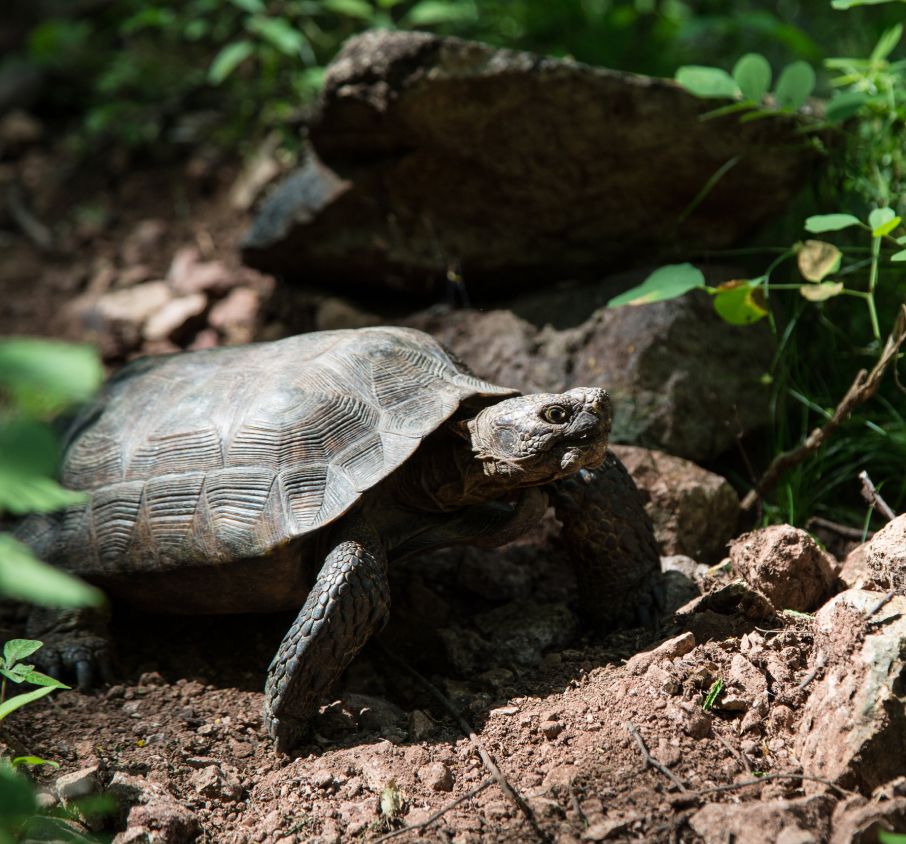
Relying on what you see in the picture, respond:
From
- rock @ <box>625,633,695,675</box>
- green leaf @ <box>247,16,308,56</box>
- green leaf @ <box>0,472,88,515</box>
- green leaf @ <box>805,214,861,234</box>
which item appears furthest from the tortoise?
green leaf @ <box>247,16,308,56</box>

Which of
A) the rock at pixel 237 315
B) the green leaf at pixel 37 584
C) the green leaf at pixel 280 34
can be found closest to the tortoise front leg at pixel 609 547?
the green leaf at pixel 37 584

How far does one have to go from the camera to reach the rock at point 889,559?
263 centimetres

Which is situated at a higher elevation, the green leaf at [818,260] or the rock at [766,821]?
the green leaf at [818,260]

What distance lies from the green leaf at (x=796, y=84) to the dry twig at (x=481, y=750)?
266cm

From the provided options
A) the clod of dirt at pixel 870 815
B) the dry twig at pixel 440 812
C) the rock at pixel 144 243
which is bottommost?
the rock at pixel 144 243

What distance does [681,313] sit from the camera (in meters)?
4.08

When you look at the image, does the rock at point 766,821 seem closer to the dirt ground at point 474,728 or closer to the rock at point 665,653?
the dirt ground at point 474,728

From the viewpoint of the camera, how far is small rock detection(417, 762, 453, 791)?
2473 mm

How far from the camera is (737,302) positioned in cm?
331

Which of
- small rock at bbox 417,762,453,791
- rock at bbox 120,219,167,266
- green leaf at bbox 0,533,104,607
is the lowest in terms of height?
rock at bbox 120,219,167,266

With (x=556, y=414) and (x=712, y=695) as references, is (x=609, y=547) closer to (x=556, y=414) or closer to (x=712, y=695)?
(x=556, y=414)

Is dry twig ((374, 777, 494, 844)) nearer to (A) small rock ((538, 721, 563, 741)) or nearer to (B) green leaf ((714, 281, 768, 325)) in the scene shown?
(A) small rock ((538, 721, 563, 741))

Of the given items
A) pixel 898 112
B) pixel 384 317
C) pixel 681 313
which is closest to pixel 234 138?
pixel 384 317

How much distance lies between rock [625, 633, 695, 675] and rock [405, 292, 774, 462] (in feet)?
2.93
